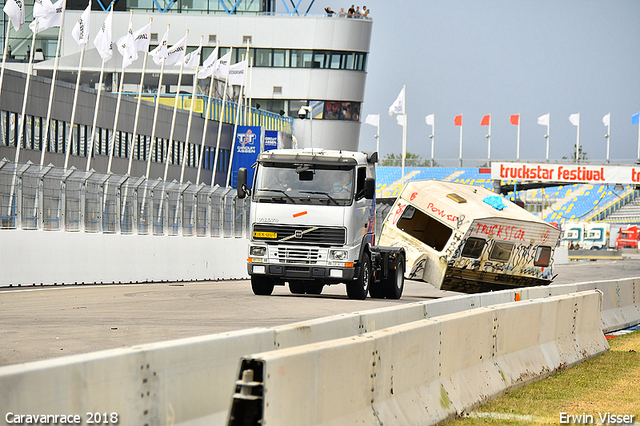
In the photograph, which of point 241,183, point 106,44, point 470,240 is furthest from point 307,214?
point 106,44

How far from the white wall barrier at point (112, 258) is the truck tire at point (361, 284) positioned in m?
7.20

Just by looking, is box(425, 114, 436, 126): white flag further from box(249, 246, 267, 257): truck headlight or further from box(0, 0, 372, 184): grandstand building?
box(249, 246, 267, 257): truck headlight

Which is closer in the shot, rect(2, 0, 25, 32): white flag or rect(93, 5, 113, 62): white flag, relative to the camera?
rect(2, 0, 25, 32): white flag

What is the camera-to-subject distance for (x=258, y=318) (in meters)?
15.5

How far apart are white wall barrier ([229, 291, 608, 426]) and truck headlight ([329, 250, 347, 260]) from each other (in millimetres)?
7870

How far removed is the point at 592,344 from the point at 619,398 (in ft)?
12.7

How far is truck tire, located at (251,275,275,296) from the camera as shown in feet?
68.9

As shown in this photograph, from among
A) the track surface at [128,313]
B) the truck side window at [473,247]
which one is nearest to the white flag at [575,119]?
the track surface at [128,313]

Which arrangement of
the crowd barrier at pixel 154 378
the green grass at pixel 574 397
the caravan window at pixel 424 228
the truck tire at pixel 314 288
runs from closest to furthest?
the crowd barrier at pixel 154 378
the green grass at pixel 574 397
the truck tire at pixel 314 288
the caravan window at pixel 424 228

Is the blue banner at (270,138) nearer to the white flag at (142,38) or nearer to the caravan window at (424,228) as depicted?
the white flag at (142,38)

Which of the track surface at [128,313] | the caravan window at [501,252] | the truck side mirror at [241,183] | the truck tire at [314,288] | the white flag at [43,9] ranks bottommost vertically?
the track surface at [128,313]

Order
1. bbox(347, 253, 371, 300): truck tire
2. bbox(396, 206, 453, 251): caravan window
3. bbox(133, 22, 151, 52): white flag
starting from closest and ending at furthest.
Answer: bbox(347, 253, 371, 300): truck tire
bbox(396, 206, 453, 251): caravan window
bbox(133, 22, 151, 52): white flag

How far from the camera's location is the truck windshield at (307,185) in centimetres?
1927

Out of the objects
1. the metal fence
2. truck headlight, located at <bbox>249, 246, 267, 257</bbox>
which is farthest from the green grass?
the metal fence
